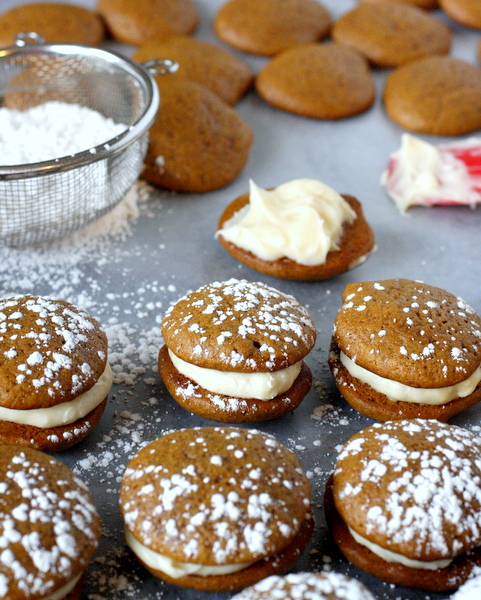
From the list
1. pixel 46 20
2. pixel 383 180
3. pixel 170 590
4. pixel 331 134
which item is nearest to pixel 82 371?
pixel 170 590

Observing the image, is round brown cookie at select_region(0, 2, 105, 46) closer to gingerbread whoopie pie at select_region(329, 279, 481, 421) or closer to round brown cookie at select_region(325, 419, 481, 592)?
gingerbread whoopie pie at select_region(329, 279, 481, 421)

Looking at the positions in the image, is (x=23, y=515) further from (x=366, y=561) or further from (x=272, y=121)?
(x=272, y=121)

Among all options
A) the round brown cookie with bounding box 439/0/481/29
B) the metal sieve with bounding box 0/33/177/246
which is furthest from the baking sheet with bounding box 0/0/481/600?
the round brown cookie with bounding box 439/0/481/29

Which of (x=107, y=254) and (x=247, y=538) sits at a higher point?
(x=247, y=538)

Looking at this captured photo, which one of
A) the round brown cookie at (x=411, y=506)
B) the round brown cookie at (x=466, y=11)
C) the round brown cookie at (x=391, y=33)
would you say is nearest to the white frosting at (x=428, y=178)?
the round brown cookie at (x=391, y=33)

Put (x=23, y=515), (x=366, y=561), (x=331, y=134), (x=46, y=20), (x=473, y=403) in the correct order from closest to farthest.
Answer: (x=23, y=515) < (x=366, y=561) < (x=473, y=403) < (x=331, y=134) < (x=46, y=20)

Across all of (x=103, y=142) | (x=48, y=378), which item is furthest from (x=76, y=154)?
(x=48, y=378)
